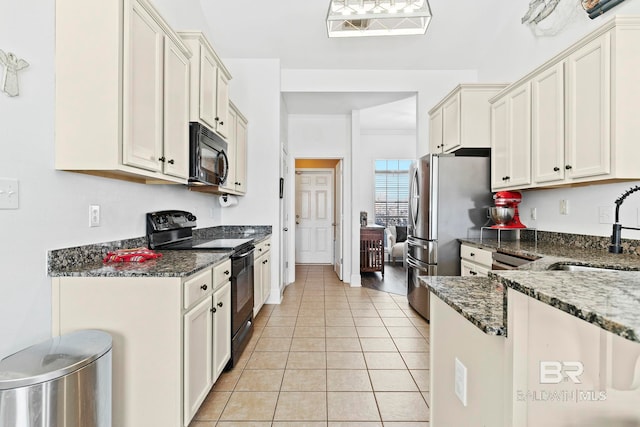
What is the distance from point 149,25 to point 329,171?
5.12 m

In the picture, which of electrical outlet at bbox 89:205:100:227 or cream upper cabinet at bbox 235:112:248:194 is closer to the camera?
electrical outlet at bbox 89:205:100:227

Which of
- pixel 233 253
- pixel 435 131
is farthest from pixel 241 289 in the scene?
pixel 435 131

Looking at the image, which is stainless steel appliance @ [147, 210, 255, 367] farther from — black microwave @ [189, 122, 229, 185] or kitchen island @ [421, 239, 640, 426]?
kitchen island @ [421, 239, 640, 426]

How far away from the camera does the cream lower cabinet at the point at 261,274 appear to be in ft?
9.97

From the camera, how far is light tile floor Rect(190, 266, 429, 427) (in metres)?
1.77

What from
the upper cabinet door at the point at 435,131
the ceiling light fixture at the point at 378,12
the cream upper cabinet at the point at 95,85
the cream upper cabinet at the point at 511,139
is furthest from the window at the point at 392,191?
the cream upper cabinet at the point at 95,85

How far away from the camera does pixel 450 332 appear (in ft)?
3.60

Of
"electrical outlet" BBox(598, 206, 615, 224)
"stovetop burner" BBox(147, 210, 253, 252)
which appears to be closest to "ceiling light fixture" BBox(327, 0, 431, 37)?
"electrical outlet" BBox(598, 206, 615, 224)

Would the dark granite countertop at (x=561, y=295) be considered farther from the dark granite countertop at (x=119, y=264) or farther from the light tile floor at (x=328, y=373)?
the dark granite countertop at (x=119, y=264)

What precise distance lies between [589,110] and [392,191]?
5184 millimetres

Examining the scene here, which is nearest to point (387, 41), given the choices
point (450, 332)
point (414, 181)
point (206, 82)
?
point (414, 181)

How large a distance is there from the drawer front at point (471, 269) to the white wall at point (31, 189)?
2698mm

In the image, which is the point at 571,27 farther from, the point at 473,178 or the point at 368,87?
the point at 368,87
